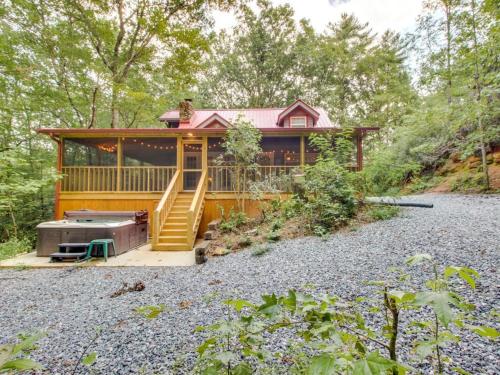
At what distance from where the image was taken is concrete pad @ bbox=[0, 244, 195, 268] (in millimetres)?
5090

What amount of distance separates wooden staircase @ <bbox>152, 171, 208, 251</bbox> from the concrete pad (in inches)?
14.1

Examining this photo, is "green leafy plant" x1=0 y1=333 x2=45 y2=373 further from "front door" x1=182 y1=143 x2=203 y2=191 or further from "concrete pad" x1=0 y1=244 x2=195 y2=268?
"front door" x1=182 y1=143 x2=203 y2=191

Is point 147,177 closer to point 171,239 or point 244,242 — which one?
point 171,239

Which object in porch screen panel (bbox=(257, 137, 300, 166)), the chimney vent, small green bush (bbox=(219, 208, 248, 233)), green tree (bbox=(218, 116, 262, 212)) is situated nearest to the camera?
small green bush (bbox=(219, 208, 248, 233))

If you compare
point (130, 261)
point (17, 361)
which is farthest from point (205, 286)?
point (17, 361)

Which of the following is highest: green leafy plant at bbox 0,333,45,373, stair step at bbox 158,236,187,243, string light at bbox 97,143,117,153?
string light at bbox 97,143,117,153

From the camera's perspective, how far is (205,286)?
3561 mm

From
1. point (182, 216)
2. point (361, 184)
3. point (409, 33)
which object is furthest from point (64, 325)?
point (409, 33)

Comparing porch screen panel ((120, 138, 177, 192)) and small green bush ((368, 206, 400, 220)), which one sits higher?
porch screen panel ((120, 138, 177, 192))

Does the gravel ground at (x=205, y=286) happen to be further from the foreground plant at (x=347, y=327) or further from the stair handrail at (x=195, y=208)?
the stair handrail at (x=195, y=208)

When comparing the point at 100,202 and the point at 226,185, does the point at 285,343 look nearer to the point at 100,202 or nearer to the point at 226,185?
the point at 226,185

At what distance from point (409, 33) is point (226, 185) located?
39.1 ft

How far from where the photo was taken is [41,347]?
7.32 feet

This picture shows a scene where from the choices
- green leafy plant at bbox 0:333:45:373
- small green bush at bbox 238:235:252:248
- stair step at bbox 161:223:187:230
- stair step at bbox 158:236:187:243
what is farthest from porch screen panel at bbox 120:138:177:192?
green leafy plant at bbox 0:333:45:373
